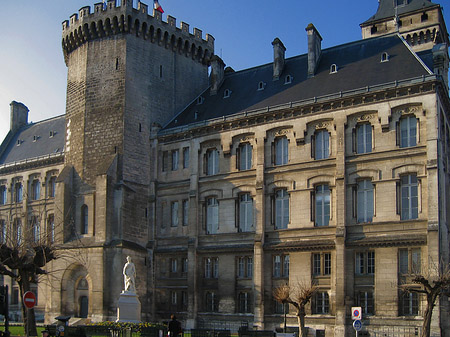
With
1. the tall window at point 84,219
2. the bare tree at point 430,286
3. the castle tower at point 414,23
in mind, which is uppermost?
the castle tower at point 414,23

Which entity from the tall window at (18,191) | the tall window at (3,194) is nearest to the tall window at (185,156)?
the tall window at (18,191)

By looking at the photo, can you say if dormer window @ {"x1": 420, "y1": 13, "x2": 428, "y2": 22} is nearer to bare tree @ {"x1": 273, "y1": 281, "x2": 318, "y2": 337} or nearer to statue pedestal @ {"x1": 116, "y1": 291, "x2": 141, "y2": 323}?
bare tree @ {"x1": 273, "y1": 281, "x2": 318, "y2": 337}

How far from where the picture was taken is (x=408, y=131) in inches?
1471

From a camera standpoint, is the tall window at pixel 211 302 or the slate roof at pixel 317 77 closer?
the slate roof at pixel 317 77

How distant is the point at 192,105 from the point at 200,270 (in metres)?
13.4

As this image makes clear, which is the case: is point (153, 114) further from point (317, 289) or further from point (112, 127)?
point (317, 289)

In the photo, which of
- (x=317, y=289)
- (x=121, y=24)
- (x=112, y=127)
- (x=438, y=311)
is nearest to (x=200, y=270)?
(x=317, y=289)

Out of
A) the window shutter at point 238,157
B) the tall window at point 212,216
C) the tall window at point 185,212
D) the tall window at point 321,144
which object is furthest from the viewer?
the tall window at point 185,212

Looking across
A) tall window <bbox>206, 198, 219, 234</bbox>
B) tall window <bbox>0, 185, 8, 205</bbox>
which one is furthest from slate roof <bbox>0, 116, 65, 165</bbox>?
tall window <bbox>206, 198, 219, 234</bbox>

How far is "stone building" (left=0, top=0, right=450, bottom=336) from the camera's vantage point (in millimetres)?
36781

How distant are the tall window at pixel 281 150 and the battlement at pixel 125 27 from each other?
13.5 metres

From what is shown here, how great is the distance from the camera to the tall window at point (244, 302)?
135ft

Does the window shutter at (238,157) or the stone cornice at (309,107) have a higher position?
the stone cornice at (309,107)

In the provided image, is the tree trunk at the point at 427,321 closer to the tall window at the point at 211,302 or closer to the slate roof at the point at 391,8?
the tall window at the point at 211,302
